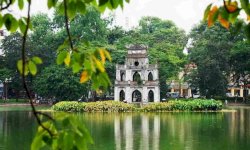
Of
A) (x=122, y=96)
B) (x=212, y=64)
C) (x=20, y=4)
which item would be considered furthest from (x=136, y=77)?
(x=20, y=4)

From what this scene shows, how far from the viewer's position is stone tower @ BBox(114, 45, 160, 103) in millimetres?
35394

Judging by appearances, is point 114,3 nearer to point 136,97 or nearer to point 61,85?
point 61,85

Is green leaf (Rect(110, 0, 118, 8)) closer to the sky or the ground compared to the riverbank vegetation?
closer to the sky

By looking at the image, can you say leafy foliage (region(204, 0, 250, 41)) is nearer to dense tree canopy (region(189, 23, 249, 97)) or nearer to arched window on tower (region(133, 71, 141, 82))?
arched window on tower (region(133, 71, 141, 82))

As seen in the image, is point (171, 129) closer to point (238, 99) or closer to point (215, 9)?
point (215, 9)

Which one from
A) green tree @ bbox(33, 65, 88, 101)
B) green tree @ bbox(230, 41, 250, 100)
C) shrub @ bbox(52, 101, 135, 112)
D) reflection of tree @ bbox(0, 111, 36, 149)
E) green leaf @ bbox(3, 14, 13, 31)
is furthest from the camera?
green tree @ bbox(230, 41, 250, 100)

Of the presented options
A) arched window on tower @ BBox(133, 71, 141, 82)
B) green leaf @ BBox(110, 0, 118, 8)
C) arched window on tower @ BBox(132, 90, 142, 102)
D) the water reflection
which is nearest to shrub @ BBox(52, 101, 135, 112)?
arched window on tower @ BBox(133, 71, 141, 82)

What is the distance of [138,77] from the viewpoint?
1441 inches

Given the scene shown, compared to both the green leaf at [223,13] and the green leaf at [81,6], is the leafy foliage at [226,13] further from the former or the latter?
the green leaf at [81,6]

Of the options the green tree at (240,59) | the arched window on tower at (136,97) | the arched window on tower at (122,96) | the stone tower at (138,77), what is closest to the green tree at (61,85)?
the arched window on tower at (122,96)

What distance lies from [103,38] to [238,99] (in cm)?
1442

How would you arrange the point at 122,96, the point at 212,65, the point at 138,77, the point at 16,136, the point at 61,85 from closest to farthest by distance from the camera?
the point at 16,136 → the point at 138,77 → the point at 61,85 → the point at 122,96 → the point at 212,65

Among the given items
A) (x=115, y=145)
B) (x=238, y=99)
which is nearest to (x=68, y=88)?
(x=238, y=99)

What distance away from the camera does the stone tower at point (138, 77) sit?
35.4 metres
